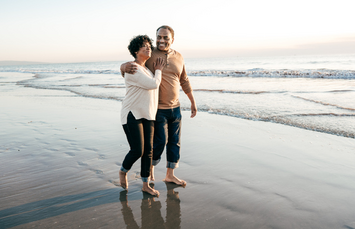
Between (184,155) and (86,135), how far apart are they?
2.40 m

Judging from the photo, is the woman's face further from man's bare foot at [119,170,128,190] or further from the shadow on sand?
the shadow on sand

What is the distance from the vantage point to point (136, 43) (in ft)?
9.27

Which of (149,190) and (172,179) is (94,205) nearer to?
(149,190)

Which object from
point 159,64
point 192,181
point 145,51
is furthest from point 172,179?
point 145,51

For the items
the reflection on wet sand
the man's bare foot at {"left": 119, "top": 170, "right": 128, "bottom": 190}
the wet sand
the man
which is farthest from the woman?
the wet sand

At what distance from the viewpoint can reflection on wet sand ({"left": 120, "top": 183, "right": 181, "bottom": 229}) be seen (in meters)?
2.44

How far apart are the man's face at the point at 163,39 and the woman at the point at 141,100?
168mm

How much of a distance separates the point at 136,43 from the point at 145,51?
0.44 ft

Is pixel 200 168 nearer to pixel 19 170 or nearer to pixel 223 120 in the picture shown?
pixel 19 170

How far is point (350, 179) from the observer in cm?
337

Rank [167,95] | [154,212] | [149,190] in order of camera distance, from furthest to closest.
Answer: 1. [167,95]
2. [149,190]
3. [154,212]

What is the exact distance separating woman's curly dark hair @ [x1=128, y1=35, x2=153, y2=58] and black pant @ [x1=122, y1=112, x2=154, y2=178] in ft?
2.38

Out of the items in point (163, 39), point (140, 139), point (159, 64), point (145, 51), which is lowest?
point (140, 139)

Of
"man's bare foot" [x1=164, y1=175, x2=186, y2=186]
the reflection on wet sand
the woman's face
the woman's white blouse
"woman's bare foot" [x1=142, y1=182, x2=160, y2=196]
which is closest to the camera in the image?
the reflection on wet sand
